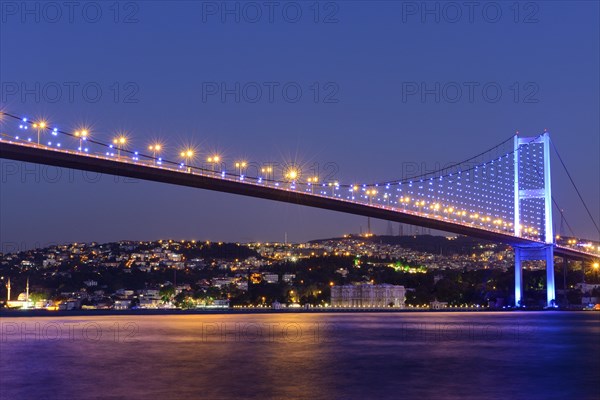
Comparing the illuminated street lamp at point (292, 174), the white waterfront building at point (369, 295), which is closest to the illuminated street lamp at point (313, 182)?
the illuminated street lamp at point (292, 174)

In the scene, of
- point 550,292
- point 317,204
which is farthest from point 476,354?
point 550,292

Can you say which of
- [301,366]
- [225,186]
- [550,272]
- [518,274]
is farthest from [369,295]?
[301,366]

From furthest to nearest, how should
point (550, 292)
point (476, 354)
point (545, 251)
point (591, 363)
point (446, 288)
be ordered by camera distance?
point (446, 288), point (550, 292), point (545, 251), point (476, 354), point (591, 363)

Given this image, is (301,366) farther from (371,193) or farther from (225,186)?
(371,193)

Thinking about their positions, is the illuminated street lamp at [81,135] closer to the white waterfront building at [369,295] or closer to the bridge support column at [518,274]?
the bridge support column at [518,274]

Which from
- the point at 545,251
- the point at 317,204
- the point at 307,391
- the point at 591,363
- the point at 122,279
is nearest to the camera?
the point at 307,391

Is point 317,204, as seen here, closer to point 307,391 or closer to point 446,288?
point 307,391

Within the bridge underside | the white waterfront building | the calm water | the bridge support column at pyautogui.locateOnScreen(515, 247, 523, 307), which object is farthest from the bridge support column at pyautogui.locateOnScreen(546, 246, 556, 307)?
the white waterfront building

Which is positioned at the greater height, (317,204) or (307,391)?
(317,204)
